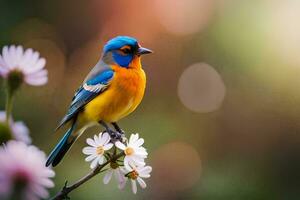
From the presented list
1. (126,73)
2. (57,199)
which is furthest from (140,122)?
(57,199)

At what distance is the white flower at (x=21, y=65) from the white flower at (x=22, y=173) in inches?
4.1

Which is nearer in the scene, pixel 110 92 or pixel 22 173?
pixel 22 173

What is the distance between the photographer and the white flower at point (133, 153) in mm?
688

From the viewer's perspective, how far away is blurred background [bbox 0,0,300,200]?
2957 millimetres

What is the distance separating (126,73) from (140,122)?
1741 millimetres

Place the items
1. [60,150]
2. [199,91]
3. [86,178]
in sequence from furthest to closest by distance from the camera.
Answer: [199,91] → [60,150] → [86,178]

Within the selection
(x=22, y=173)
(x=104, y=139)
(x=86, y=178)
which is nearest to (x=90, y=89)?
(x=104, y=139)

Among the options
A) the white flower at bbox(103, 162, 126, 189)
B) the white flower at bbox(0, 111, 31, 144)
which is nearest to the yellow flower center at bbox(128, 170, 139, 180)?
the white flower at bbox(103, 162, 126, 189)

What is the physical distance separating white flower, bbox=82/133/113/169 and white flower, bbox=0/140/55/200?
287 mm

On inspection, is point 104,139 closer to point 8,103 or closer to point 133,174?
point 133,174

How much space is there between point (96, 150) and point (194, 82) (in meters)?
2.58

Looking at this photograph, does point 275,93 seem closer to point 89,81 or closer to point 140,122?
point 140,122

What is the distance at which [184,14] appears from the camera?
3.21 meters

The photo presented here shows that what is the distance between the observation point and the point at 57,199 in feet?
1.96
